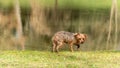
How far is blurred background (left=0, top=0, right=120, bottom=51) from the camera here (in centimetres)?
1805

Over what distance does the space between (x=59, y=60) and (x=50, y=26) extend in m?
16.3

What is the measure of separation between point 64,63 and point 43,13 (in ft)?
89.2

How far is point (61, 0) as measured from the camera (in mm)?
48844

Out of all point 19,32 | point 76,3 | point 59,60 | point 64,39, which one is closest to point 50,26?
point 19,32

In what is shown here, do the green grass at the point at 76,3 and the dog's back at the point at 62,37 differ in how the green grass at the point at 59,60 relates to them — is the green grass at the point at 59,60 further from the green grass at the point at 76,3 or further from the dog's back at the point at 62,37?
the green grass at the point at 76,3

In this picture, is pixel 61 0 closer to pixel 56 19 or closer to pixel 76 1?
pixel 76 1

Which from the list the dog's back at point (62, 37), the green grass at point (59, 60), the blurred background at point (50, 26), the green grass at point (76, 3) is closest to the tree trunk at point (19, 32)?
the blurred background at point (50, 26)

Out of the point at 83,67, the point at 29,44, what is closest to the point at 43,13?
the point at 29,44

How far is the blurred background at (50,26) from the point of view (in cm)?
1805

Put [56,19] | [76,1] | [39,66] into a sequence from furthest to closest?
[76,1], [56,19], [39,66]

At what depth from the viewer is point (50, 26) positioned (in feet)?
90.8

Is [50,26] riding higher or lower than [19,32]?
lower

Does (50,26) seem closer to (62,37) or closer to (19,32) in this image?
(19,32)

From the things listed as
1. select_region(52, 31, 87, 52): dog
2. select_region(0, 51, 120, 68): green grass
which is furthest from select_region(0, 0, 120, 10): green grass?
select_region(0, 51, 120, 68): green grass
